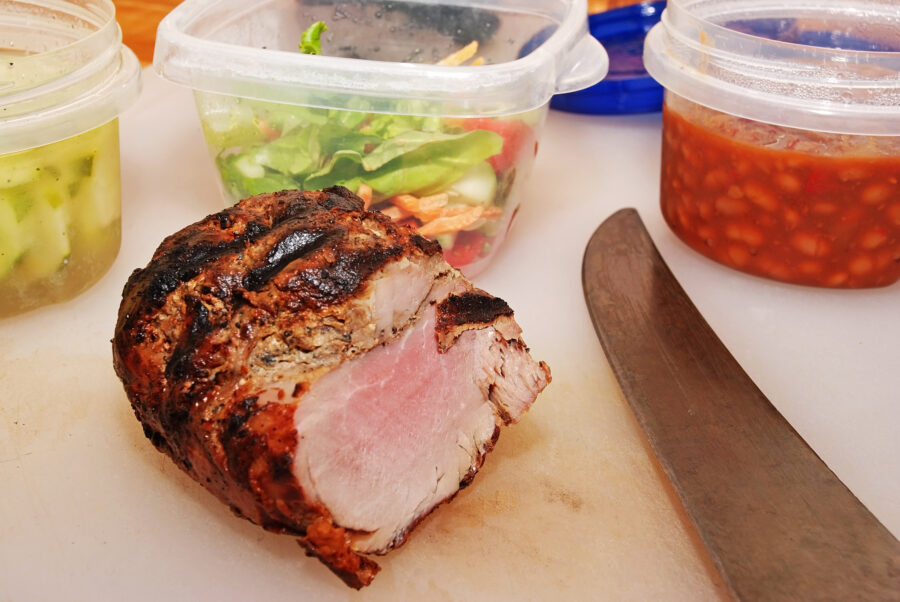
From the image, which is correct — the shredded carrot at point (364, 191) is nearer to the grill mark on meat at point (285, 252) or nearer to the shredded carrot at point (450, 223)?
the shredded carrot at point (450, 223)

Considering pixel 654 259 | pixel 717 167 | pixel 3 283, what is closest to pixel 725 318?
pixel 654 259

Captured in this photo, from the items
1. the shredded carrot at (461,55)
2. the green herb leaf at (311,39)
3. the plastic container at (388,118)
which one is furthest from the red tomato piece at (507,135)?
the green herb leaf at (311,39)

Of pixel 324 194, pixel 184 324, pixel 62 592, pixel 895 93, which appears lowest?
pixel 62 592

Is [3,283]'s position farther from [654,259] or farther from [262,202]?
[654,259]

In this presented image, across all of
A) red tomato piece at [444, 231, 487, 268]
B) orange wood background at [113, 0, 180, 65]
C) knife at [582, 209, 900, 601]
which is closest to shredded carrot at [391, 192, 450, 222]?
red tomato piece at [444, 231, 487, 268]

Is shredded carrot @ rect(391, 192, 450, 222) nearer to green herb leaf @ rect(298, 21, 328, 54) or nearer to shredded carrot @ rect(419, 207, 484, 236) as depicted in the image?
shredded carrot @ rect(419, 207, 484, 236)

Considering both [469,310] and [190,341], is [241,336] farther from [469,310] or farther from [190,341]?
[469,310]

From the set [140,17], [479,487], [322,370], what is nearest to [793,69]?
[479,487]
